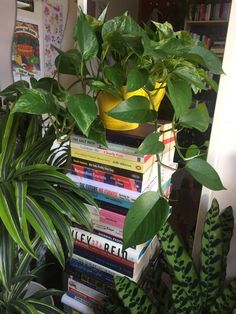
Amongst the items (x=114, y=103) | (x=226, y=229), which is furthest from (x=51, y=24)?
(x=226, y=229)

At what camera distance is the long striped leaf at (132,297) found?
0.76 metres

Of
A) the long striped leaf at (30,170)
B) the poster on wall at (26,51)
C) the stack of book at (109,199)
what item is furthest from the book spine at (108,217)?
the poster on wall at (26,51)

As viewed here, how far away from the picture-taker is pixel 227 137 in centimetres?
82

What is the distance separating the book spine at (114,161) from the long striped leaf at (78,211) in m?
0.13

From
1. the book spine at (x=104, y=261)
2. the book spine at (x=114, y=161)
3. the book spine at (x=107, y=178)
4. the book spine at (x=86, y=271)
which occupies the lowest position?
the book spine at (x=86, y=271)

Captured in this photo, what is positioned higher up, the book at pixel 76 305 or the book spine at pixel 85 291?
the book spine at pixel 85 291

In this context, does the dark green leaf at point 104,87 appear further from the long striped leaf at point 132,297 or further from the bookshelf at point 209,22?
the long striped leaf at point 132,297

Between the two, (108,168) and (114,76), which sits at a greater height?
(114,76)

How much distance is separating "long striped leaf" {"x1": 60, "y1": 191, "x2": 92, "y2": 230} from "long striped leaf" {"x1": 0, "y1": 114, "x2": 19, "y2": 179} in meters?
0.16

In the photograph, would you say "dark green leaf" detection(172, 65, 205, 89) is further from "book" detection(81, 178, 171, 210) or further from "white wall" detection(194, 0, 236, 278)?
"book" detection(81, 178, 171, 210)

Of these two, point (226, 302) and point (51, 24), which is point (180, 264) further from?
point (51, 24)

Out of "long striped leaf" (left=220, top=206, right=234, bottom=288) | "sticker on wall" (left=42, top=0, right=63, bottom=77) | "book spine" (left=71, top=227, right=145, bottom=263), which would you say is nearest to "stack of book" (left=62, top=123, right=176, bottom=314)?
"book spine" (left=71, top=227, right=145, bottom=263)

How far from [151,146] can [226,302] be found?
548mm

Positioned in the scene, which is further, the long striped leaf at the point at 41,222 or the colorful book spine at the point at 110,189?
the colorful book spine at the point at 110,189
